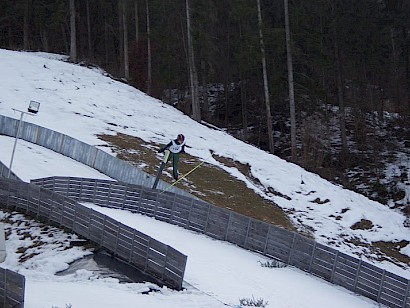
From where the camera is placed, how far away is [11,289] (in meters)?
9.06

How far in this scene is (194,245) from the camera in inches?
627

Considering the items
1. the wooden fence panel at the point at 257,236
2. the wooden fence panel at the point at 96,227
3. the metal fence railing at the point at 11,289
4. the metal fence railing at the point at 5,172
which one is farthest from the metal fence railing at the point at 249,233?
the metal fence railing at the point at 11,289

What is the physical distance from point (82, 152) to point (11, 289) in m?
16.2

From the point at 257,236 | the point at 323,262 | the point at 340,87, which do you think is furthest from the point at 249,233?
the point at 340,87

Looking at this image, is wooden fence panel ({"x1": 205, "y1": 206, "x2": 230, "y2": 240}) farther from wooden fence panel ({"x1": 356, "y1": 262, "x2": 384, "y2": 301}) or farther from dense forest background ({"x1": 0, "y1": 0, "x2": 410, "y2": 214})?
dense forest background ({"x1": 0, "y1": 0, "x2": 410, "y2": 214})

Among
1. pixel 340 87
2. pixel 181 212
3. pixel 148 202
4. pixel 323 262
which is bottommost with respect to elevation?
pixel 323 262

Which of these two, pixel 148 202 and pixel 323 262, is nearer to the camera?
pixel 323 262

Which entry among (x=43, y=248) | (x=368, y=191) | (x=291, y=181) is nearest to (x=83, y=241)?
(x=43, y=248)

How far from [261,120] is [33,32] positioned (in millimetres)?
26559

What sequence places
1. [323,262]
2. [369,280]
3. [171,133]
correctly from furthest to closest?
1. [171,133]
2. [323,262]
3. [369,280]

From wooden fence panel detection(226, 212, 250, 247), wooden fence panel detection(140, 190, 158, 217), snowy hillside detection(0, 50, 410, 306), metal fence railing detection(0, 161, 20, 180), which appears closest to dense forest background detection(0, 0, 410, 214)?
snowy hillside detection(0, 50, 410, 306)

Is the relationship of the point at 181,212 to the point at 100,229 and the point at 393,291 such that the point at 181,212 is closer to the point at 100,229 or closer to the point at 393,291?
the point at 100,229

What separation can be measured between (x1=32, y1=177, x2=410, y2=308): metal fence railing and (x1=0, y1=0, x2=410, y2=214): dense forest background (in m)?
17.4

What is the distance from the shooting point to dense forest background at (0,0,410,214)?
37625mm
